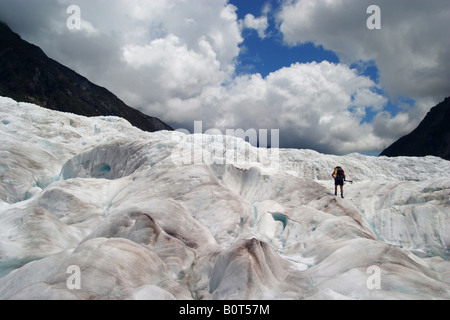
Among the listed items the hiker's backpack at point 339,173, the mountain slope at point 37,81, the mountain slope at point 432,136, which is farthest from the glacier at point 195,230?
the mountain slope at point 37,81

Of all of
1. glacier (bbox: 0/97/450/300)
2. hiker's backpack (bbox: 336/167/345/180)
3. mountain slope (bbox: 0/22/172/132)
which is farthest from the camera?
mountain slope (bbox: 0/22/172/132)

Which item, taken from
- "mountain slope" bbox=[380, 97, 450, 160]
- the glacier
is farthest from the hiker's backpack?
"mountain slope" bbox=[380, 97, 450, 160]

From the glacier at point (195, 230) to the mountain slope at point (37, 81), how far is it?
14011cm

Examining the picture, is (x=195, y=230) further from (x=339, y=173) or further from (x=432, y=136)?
(x=432, y=136)

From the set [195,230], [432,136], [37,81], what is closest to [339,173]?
[195,230]

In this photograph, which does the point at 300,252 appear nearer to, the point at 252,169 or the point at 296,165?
the point at 252,169

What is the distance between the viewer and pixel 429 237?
49.6ft

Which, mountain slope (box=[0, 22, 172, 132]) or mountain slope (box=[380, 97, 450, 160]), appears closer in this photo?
mountain slope (box=[380, 97, 450, 160])

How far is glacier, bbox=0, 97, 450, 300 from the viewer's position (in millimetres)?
7883

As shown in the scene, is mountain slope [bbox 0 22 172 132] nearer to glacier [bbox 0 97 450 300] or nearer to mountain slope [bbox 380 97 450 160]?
glacier [bbox 0 97 450 300]

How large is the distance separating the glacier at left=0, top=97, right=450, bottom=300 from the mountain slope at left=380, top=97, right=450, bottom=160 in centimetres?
13146

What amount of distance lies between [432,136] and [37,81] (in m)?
188

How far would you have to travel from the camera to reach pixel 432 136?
445 feet
